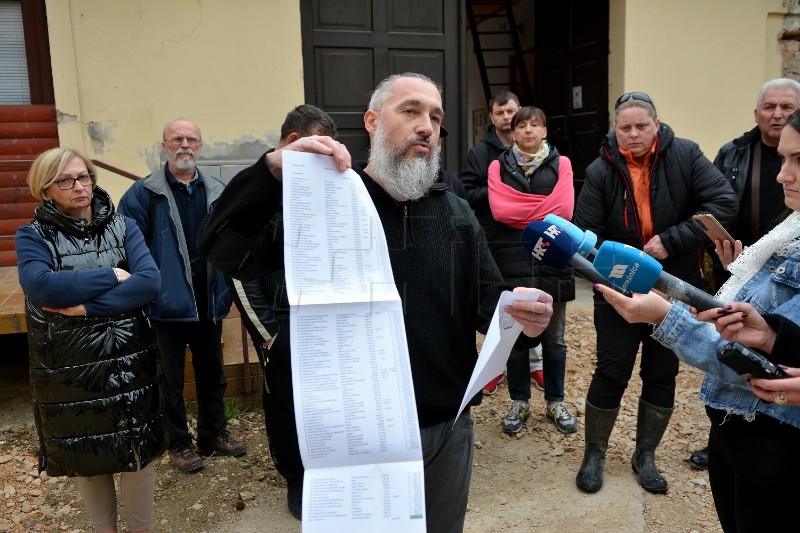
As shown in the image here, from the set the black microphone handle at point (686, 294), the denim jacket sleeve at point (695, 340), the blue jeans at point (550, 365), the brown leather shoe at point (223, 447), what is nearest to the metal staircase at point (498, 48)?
the blue jeans at point (550, 365)

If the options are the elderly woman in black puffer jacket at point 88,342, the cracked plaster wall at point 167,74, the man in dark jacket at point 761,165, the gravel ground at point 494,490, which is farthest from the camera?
the cracked plaster wall at point 167,74

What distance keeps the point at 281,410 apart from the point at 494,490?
137cm

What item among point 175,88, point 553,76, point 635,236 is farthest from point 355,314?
point 553,76

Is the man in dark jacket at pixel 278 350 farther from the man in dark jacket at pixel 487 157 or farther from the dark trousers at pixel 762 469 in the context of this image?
the dark trousers at pixel 762 469

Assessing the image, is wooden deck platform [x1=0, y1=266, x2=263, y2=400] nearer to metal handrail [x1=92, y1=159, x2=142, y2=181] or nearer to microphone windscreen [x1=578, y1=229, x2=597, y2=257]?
metal handrail [x1=92, y1=159, x2=142, y2=181]

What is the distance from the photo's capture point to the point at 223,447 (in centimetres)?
418

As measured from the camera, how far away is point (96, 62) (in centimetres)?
566

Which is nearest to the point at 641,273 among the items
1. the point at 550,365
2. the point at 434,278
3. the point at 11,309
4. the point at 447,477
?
the point at 434,278

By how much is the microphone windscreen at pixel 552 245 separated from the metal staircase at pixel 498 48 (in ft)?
27.7

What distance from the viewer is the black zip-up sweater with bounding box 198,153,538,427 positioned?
1867 mm

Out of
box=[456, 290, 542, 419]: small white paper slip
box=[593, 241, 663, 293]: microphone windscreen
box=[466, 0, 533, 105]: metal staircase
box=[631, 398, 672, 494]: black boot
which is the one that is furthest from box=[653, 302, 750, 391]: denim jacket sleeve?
box=[466, 0, 533, 105]: metal staircase

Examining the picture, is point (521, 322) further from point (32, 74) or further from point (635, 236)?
point (32, 74)

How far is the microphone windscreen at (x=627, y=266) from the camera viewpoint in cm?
166

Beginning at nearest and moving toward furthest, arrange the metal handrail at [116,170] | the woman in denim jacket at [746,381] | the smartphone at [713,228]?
1. the woman in denim jacket at [746,381]
2. the smartphone at [713,228]
3. the metal handrail at [116,170]
